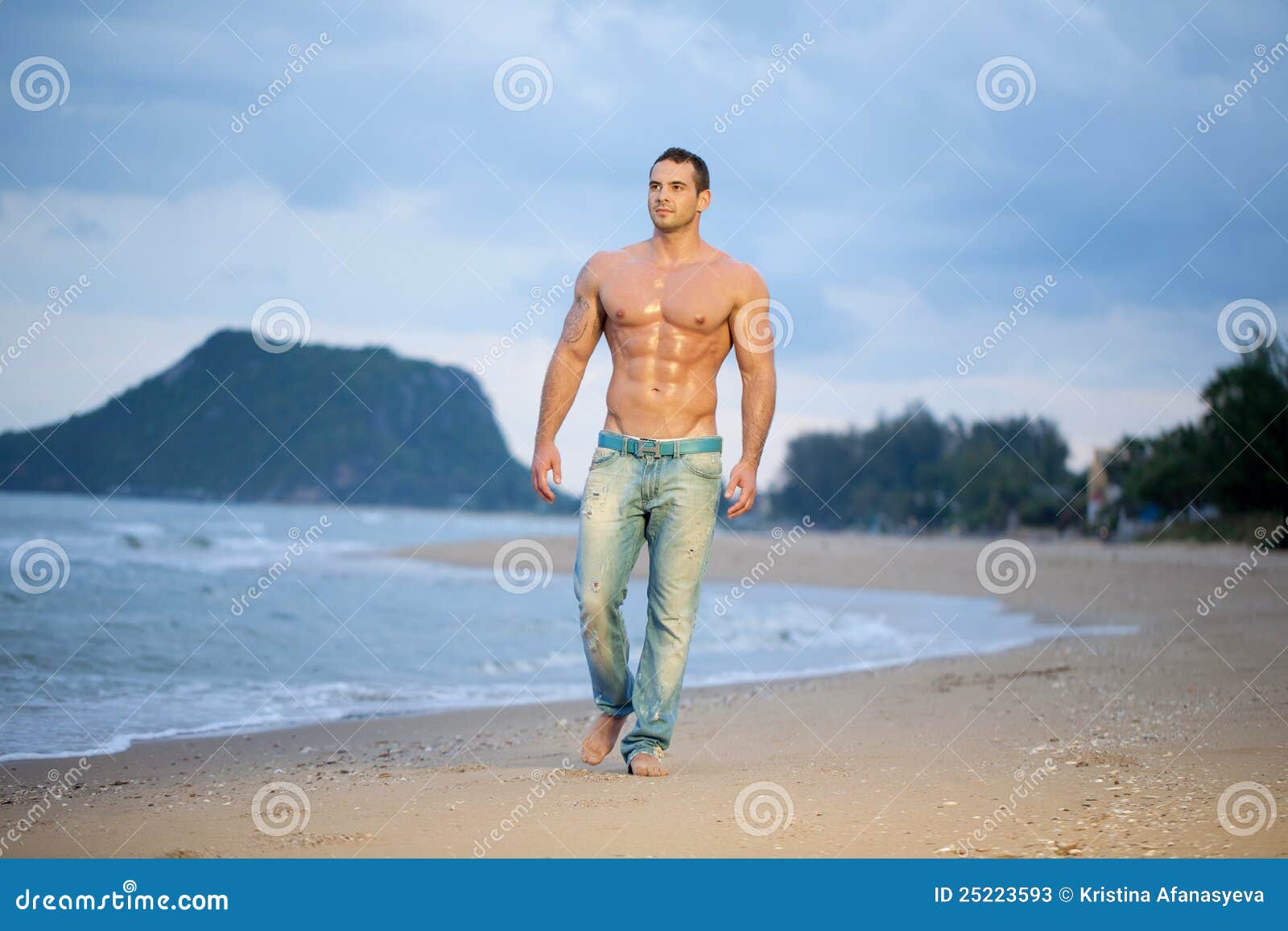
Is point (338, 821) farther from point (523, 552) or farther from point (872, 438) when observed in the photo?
point (872, 438)

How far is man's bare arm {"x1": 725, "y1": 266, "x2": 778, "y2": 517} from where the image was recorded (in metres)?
4.46

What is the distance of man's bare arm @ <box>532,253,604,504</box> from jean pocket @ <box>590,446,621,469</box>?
0.53ft

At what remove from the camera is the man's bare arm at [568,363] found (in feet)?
15.0

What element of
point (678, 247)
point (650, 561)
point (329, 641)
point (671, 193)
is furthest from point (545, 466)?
point (329, 641)

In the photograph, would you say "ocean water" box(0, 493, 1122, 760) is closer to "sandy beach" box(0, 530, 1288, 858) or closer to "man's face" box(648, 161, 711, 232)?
"sandy beach" box(0, 530, 1288, 858)

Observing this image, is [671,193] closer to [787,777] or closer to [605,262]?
[605,262]

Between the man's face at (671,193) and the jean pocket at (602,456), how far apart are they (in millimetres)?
934

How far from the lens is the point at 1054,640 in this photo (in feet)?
38.3

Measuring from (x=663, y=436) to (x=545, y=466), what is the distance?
50cm

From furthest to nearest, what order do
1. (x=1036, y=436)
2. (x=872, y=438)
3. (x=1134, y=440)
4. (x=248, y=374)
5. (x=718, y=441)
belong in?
(x=872, y=438) < (x=248, y=374) < (x=1036, y=436) < (x=1134, y=440) < (x=718, y=441)

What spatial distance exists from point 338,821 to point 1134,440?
180ft

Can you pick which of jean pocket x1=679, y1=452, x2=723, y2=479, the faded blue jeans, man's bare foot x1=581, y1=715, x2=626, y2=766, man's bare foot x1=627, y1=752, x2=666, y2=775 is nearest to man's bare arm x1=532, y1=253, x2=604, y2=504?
the faded blue jeans
